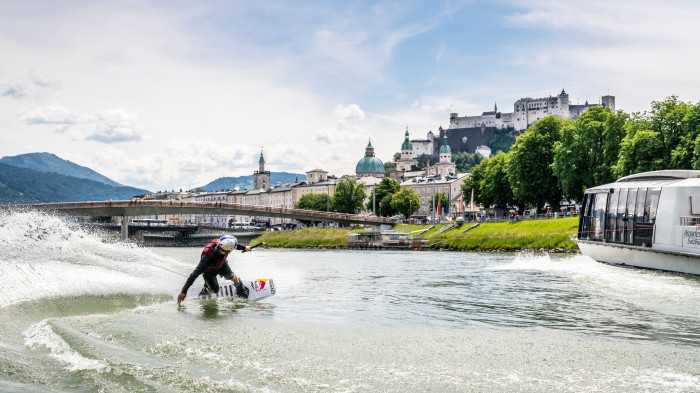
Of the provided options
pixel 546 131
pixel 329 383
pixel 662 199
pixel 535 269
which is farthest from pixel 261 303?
pixel 546 131

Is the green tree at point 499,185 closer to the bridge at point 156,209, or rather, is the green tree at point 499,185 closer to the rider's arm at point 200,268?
the bridge at point 156,209

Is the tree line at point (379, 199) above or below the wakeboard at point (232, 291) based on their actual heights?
above

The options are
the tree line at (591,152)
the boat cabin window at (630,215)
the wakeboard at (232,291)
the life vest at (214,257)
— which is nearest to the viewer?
the life vest at (214,257)

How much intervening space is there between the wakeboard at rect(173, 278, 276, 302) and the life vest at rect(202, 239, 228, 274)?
0.78m

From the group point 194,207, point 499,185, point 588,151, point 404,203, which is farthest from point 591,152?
point 404,203

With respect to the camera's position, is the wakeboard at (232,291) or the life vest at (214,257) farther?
the wakeboard at (232,291)

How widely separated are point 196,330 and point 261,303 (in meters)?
5.15

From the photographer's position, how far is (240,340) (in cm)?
1209

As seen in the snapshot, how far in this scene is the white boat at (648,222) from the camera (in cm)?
3020

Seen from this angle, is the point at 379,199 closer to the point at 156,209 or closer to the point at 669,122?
the point at 156,209

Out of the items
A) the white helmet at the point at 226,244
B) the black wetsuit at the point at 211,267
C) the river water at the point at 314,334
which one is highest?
the white helmet at the point at 226,244

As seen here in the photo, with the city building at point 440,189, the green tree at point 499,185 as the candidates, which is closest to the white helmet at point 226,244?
the green tree at point 499,185

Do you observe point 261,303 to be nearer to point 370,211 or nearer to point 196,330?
point 196,330

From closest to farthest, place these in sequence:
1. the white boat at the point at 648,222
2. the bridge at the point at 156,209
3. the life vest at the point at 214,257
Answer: the life vest at the point at 214,257, the white boat at the point at 648,222, the bridge at the point at 156,209
